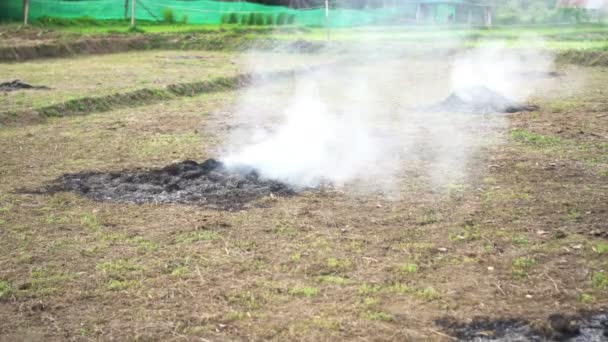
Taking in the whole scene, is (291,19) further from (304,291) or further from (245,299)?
(245,299)

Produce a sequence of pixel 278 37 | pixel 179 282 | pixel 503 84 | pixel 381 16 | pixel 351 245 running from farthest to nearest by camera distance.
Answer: pixel 278 37 → pixel 503 84 → pixel 381 16 → pixel 351 245 → pixel 179 282

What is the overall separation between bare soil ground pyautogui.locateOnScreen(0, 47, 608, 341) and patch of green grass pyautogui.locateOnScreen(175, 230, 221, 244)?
0.10 ft

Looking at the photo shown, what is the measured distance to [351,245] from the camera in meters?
7.38

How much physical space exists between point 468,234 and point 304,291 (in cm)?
226

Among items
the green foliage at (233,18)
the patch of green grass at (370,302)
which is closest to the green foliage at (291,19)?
the green foliage at (233,18)

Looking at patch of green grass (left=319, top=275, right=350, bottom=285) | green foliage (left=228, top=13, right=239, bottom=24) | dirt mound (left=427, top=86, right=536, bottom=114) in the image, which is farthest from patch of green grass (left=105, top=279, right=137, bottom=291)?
green foliage (left=228, top=13, right=239, bottom=24)

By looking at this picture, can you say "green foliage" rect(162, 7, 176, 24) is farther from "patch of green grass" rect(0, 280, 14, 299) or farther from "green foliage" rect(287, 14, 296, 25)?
"patch of green grass" rect(0, 280, 14, 299)

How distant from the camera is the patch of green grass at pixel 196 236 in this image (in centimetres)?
758

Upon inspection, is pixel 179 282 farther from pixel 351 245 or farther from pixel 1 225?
pixel 1 225

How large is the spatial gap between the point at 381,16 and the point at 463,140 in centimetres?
415

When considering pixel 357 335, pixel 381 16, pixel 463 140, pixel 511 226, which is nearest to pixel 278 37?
pixel 381 16

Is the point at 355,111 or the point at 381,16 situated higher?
the point at 381,16

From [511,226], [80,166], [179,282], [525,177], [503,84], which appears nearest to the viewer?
[179,282]

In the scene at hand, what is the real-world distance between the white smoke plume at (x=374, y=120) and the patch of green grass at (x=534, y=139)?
462 mm
